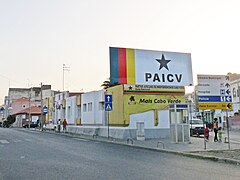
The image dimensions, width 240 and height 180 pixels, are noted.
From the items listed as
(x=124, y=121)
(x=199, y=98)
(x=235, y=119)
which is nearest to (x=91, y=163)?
(x=199, y=98)

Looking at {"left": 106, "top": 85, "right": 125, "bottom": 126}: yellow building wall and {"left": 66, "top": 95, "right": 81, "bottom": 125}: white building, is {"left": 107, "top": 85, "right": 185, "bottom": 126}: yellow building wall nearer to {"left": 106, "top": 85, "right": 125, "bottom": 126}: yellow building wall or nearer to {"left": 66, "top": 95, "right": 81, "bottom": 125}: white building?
{"left": 106, "top": 85, "right": 125, "bottom": 126}: yellow building wall

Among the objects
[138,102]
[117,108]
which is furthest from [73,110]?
[138,102]

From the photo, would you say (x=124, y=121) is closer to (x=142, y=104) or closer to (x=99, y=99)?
(x=142, y=104)

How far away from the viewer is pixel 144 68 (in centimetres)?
2906

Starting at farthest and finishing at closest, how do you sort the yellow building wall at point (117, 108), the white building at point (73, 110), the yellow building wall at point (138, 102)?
the white building at point (73, 110)
the yellow building wall at point (117, 108)
the yellow building wall at point (138, 102)

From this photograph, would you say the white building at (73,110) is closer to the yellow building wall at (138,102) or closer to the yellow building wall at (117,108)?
the yellow building wall at (117,108)

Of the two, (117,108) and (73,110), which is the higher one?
(73,110)

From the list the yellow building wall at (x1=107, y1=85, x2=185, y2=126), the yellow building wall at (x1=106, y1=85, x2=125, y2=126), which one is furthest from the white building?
the yellow building wall at (x1=107, y1=85, x2=185, y2=126)

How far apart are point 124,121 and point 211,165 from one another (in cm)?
1629

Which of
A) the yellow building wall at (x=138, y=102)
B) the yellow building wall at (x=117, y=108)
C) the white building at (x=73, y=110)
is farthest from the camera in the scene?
the white building at (x=73, y=110)

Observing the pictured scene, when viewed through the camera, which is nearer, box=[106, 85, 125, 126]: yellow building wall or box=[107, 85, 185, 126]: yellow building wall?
box=[107, 85, 185, 126]: yellow building wall

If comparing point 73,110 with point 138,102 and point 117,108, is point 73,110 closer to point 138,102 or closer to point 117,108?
point 117,108

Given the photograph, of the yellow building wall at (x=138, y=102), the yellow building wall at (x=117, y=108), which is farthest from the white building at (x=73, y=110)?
the yellow building wall at (x=138, y=102)

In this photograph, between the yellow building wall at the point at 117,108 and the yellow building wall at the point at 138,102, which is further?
the yellow building wall at the point at 117,108
